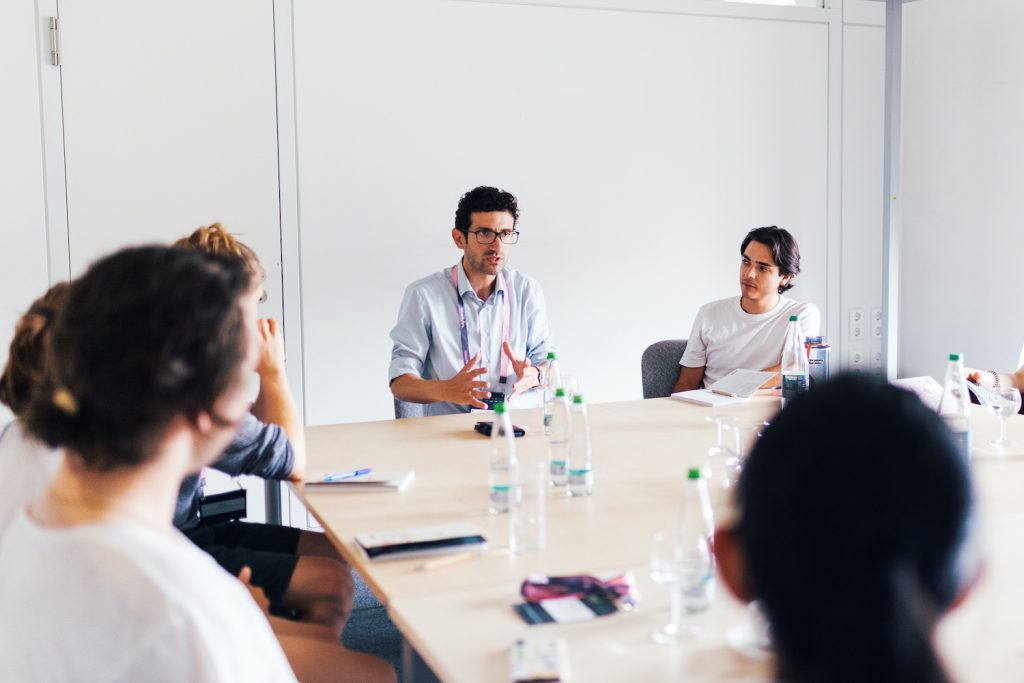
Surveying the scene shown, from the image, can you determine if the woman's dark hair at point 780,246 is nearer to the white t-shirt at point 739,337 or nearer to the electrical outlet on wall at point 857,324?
the white t-shirt at point 739,337

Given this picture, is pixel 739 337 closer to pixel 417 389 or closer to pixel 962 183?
pixel 417 389

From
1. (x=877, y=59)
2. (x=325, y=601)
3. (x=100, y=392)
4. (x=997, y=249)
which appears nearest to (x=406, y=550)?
(x=325, y=601)

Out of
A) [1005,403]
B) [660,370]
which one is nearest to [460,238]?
[660,370]

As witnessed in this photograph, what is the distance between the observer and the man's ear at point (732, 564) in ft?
2.58

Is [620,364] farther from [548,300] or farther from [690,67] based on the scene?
[690,67]

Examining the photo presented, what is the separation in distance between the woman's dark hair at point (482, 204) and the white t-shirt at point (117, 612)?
277 centimetres

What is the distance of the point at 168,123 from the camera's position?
4.12m

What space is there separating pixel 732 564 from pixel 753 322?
3.26 meters

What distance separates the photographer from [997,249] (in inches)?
198

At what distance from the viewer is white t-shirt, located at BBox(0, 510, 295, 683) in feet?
3.71

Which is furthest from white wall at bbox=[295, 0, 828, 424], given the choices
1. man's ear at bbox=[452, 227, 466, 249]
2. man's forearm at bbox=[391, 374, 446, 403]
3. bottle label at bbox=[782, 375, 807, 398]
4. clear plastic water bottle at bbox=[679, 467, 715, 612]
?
clear plastic water bottle at bbox=[679, 467, 715, 612]

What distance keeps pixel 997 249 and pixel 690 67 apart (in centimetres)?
180

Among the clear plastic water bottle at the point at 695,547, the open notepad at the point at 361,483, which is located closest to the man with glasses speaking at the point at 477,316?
the open notepad at the point at 361,483

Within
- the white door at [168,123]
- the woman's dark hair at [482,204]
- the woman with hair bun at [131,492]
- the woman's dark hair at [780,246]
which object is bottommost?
the woman with hair bun at [131,492]
